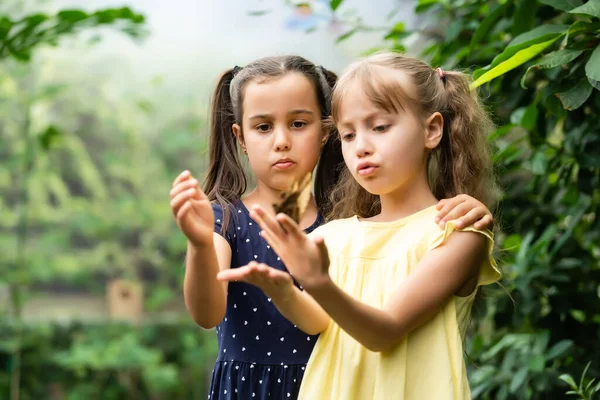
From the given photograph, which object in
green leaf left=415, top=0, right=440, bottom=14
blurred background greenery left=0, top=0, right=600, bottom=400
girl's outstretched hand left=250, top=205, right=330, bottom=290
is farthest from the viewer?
blurred background greenery left=0, top=0, right=600, bottom=400

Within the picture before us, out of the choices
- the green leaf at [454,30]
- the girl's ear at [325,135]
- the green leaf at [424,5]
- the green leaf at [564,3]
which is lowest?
the girl's ear at [325,135]

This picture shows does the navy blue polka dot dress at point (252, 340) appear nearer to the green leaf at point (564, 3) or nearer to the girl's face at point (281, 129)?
the girl's face at point (281, 129)

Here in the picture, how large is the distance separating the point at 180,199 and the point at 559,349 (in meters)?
1.13

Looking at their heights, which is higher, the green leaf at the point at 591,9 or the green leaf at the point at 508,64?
the green leaf at the point at 591,9

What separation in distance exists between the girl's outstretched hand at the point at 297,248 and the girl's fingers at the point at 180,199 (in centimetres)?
15

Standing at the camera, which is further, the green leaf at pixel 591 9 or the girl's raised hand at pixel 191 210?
the green leaf at pixel 591 9

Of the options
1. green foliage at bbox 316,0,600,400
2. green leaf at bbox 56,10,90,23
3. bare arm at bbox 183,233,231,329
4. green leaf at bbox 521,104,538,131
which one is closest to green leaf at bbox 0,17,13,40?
green leaf at bbox 56,10,90,23

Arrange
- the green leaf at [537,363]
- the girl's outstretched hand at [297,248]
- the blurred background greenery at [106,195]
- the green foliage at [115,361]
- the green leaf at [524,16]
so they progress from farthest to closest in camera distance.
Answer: the green foliage at [115,361], the blurred background greenery at [106,195], the green leaf at [537,363], the green leaf at [524,16], the girl's outstretched hand at [297,248]

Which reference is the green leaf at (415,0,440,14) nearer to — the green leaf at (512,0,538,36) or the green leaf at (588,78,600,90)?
the green leaf at (512,0,538,36)

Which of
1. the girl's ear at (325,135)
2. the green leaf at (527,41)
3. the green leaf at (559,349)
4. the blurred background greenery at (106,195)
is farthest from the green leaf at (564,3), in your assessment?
the blurred background greenery at (106,195)

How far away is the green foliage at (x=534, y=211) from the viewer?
5.67 feet

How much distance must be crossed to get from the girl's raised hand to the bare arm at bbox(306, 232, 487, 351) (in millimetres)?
217

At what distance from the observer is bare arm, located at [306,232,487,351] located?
1077 mm

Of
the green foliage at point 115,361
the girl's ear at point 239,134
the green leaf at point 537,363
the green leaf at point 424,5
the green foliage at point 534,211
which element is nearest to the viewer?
the girl's ear at point 239,134
